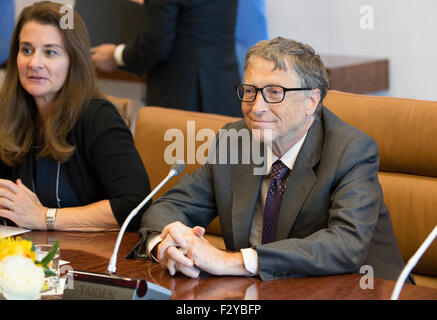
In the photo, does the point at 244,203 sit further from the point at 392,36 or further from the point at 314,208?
the point at 392,36

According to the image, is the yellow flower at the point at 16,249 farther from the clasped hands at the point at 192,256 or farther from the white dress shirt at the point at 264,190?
the white dress shirt at the point at 264,190

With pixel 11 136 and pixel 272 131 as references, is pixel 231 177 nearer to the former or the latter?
pixel 272 131

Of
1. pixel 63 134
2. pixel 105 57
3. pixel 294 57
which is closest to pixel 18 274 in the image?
pixel 294 57

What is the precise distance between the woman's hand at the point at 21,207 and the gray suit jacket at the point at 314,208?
0.39 m

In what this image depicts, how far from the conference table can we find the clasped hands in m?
0.02

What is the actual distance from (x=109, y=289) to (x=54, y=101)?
111 cm

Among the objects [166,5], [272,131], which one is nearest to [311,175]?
[272,131]

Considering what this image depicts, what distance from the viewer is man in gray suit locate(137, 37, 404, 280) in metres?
1.49

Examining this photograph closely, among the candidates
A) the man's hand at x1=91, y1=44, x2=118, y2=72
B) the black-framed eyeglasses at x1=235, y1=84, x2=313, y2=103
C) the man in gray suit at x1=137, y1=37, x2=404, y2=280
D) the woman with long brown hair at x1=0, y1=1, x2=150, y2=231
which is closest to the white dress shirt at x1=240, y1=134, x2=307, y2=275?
the man in gray suit at x1=137, y1=37, x2=404, y2=280

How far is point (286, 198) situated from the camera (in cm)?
171

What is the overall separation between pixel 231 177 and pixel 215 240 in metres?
0.58

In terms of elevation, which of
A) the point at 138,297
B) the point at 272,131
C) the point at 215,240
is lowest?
the point at 215,240

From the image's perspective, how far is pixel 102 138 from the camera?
2119mm

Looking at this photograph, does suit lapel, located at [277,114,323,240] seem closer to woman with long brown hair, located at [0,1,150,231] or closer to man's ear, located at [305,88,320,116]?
man's ear, located at [305,88,320,116]
